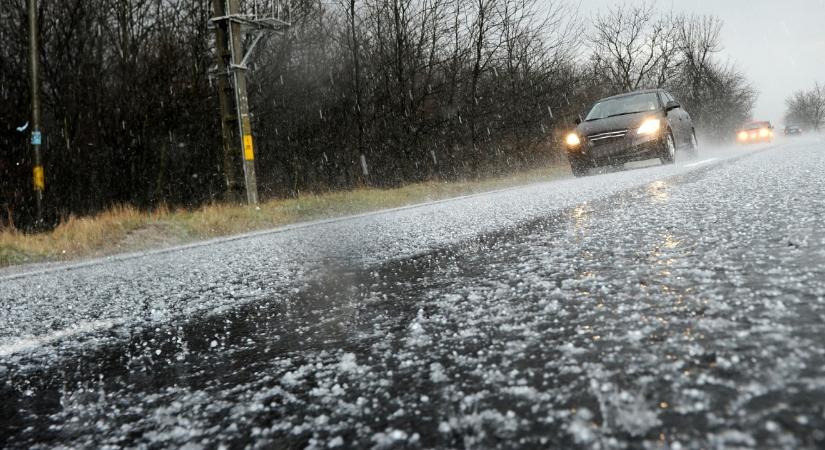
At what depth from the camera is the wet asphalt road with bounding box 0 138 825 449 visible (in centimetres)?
113

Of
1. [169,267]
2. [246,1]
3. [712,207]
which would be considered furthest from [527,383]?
[246,1]

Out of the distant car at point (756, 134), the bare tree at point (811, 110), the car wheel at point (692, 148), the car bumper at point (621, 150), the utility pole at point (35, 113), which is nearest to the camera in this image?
the car bumper at point (621, 150)

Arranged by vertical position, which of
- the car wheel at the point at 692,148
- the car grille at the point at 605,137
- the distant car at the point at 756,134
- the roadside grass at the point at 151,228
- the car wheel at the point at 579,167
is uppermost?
the distant car at the point at 756,134

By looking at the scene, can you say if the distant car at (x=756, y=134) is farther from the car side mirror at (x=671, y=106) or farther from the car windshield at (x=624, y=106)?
the car windshield at (x=624, y=106)

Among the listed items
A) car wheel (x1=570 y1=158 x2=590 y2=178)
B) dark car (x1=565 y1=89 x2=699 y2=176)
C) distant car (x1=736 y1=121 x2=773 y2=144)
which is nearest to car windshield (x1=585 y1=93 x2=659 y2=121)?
dark car (x1=565 y1=89 x2=699 y2=176)

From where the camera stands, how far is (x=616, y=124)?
11.8 meters

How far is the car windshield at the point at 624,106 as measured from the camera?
12.3 m

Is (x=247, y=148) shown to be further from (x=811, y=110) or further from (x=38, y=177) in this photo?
(x=811, y=110)

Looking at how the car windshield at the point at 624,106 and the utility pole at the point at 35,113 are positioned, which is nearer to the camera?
the utility pole at the point at 35,113

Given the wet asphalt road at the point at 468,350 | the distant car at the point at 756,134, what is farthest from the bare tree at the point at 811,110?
the wet asphalt road at the point at 468,350

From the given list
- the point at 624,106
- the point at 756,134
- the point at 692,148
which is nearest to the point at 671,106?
the point at 624,106

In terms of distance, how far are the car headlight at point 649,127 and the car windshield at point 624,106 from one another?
558 mm

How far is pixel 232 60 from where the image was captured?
11914 millimetres

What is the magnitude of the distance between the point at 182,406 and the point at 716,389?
47.2 inches
